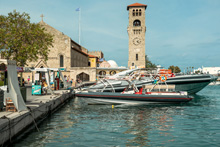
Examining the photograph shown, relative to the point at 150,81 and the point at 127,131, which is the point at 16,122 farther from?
the point at 150,81

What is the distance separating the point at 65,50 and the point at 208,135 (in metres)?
47.3

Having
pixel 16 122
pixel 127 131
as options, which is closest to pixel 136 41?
pixel 127 131

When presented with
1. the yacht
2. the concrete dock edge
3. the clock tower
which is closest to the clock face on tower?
the clock tower

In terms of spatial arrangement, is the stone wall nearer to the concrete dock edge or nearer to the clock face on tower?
the clock face on tower

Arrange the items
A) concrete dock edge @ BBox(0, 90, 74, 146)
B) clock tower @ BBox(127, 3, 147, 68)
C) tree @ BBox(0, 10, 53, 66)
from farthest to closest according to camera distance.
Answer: clock tower @ BBox(127, 3, 147, 68) < tree @ BBox(0, 10, 53, 66) < concrete dock edge @ BBox(0, 90, 74, 146)

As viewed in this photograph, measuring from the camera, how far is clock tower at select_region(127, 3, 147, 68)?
74.2 metres

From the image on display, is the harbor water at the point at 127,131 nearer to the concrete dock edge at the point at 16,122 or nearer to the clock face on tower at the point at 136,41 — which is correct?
the concrete dock edge at the point at 16,122

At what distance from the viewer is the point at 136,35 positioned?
7444 centimetres

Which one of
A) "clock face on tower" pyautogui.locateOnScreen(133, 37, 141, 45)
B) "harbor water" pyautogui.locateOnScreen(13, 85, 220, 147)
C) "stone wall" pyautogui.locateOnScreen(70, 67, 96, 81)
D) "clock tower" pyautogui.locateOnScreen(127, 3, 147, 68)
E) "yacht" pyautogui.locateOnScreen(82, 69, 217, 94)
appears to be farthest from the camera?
"clock face on tower" pyautogui.locateOnScreen(133, 37, 141, 45)

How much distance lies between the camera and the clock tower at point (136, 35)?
74250mm

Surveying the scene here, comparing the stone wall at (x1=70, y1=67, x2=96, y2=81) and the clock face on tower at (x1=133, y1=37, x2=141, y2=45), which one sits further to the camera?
the clock face on tower at (x1=133, y1=37, x2=141, y2=45)

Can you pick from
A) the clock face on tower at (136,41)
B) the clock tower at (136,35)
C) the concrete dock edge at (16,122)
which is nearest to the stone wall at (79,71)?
the clock tower at (136,35)

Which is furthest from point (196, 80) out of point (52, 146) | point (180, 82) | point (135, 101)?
point (52, 146)

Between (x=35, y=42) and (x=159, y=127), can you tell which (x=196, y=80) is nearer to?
(x=159, y=127)
